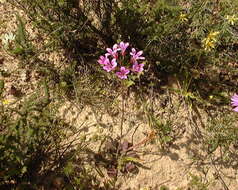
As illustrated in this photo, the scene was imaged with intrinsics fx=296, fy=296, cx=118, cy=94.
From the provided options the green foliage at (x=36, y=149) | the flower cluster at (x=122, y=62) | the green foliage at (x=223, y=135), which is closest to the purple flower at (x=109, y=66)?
the flower cluster at (x=122, y=62)

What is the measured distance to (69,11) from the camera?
2965mm

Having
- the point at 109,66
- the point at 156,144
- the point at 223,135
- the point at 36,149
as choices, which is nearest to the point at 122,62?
the point at 109,66

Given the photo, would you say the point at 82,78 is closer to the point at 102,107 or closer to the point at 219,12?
the point at 102,107

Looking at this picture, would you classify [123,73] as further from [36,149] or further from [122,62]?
[36,149]

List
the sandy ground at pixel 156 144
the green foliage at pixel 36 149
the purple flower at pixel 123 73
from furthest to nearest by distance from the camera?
the sandy ground at pixel 156 144 → the purple flower at pixel 123 73 → the green foliage at pixel 36 149

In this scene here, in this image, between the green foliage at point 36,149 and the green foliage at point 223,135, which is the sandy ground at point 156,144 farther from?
the green foliage at point 36,149

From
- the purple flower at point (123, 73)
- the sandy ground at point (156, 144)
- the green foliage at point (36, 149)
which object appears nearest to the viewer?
the green foliage at point (36, 149)

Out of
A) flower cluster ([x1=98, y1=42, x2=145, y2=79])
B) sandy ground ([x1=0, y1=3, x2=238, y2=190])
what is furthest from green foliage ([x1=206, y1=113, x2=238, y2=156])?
flower cluster ([x1=98, y1=42, x2=145, y2=79])

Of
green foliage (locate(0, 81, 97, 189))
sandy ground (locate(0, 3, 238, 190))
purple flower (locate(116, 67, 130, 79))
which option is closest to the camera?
green foliage (locate(0, 81, 97, 189))

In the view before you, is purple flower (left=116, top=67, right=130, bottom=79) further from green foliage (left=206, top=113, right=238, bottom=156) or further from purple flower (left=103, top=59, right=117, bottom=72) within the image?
green foliage (left=206, top=113, right=238, bottom=156)

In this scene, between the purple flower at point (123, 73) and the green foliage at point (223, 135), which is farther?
the green foliage at point (223, 135)

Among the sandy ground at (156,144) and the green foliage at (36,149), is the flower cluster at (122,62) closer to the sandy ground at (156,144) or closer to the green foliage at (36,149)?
the sandy ground at (156,144)

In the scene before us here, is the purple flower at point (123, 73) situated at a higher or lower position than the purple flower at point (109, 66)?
lower

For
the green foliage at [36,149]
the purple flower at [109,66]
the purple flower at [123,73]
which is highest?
the purple flower at [109,66]
